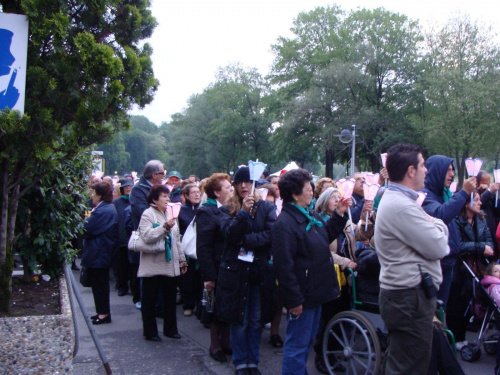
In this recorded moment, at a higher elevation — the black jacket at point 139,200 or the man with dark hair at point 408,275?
the black jacket at point 139,200

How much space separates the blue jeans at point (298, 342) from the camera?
4.23 metres

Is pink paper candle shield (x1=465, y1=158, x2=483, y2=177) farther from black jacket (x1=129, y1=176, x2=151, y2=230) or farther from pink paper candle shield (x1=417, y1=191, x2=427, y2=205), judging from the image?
black jacket (x1=129, y1=176, x2=151, y2=230)

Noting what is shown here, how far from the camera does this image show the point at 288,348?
14.0 feet

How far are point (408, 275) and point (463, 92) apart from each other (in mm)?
34538

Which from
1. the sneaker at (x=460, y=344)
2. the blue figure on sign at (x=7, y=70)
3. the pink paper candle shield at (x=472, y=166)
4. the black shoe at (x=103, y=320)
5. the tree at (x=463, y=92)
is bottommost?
the sneaker at (x=460, y=344)

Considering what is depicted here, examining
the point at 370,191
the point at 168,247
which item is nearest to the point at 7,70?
the point at 168,247

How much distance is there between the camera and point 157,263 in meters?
6.12

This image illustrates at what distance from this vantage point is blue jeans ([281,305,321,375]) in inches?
166

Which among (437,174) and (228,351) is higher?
(437,174)

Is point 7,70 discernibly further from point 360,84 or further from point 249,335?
point 360,84

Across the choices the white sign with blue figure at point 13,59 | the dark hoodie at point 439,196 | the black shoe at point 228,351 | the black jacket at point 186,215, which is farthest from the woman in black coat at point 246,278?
the black jacket at point 186,215

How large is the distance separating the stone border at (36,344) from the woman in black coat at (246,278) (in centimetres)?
151

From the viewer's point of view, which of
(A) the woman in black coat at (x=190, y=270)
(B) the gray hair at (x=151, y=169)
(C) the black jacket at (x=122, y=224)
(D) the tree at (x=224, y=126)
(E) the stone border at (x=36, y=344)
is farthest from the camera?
(D) the tree at (x=224, y=126)

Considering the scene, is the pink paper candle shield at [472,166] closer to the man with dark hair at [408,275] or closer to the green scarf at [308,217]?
the green scarf at [308,217]
